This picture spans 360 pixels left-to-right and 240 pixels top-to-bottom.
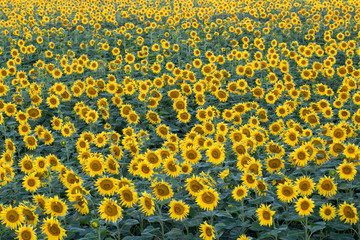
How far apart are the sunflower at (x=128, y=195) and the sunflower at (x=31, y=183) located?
129 centimetres

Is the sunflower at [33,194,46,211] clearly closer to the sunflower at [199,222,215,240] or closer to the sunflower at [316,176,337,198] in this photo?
the sunflower at [199,222,215,240]

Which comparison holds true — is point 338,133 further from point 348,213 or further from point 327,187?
point 348,213

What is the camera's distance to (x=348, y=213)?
12.2ft

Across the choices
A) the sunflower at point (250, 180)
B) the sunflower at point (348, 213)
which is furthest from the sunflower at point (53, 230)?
the sunflower at point (348, 213)

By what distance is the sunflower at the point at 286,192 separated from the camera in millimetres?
3867

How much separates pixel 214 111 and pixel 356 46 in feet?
22.0

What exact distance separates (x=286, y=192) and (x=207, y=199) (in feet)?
2.72

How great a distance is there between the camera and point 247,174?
3.97 meters

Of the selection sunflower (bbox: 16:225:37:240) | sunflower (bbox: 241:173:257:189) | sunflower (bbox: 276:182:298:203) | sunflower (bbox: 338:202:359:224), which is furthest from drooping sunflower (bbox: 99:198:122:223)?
sunflower (bbox: 338:202:359:224)

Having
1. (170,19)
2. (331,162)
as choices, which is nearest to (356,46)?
(170,19)

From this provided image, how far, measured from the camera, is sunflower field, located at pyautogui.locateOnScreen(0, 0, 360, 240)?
391cm

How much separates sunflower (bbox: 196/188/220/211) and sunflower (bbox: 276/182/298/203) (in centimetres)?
68

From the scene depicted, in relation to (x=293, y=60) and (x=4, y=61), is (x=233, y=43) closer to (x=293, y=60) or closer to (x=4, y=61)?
(x=293, y=60)

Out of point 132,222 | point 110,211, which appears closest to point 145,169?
point 132,222
